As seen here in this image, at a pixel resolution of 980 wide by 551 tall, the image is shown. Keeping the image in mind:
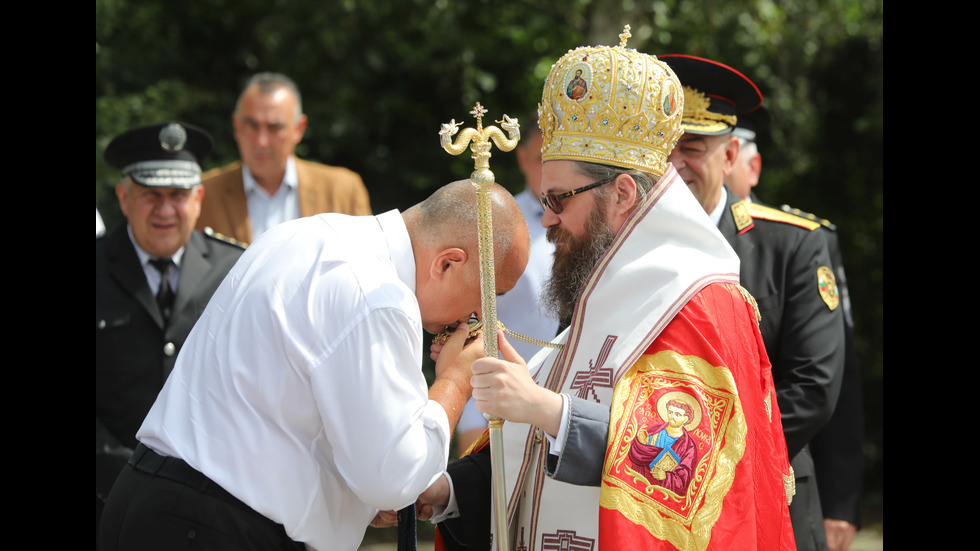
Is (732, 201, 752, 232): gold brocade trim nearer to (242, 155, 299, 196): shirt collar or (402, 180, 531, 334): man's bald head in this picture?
(402, 180, 531, 334): man's bald head

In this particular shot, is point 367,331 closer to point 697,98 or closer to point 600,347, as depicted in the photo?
point 600,347

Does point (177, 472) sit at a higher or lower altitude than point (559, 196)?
lower

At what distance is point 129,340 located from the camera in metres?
4.54

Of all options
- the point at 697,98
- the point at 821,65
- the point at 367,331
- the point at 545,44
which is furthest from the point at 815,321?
the point at 821,65

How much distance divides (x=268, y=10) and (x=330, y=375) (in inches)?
271

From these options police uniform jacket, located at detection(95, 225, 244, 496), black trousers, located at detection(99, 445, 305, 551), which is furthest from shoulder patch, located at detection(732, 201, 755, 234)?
police uniform jacket, located at detection(95, 225, 244, 496)

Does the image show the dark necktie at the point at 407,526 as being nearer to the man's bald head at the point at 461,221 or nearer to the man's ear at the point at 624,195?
the man's bald head at the point at 461,221

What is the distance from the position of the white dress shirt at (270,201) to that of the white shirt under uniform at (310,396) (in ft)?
11.7

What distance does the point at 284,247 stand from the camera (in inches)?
107

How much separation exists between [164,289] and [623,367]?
2688 mm

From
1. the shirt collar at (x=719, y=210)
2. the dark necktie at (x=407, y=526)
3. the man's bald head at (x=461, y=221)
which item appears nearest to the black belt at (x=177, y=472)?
the dark necktie at (x=407, y=526)

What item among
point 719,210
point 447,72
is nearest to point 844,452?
point 719,210

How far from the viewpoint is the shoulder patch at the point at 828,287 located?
13.0 ft

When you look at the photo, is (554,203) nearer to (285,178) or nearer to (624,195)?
(624,195)
